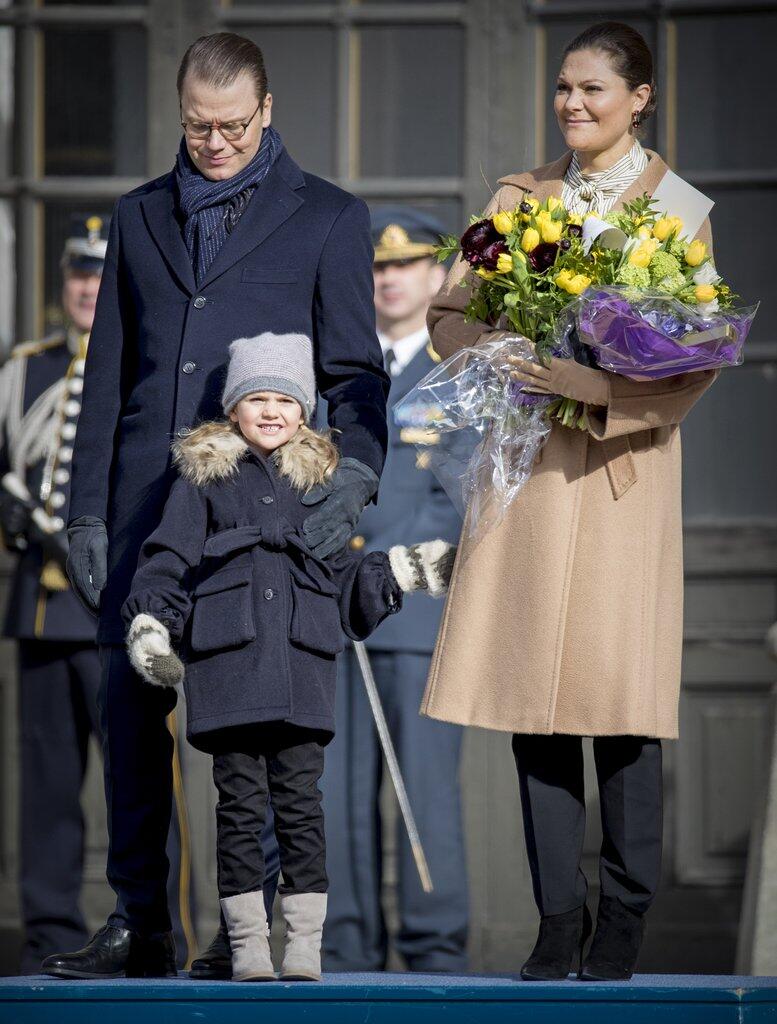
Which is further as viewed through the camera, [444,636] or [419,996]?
[444,636]

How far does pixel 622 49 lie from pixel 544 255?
0.49 m

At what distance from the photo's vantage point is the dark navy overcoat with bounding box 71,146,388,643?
400 cm

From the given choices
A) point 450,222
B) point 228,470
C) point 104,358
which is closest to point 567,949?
point 228,470

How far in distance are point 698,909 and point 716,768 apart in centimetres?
46

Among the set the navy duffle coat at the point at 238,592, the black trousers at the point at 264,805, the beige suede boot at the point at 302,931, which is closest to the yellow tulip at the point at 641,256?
the navy duffle coat at the point at 238,592

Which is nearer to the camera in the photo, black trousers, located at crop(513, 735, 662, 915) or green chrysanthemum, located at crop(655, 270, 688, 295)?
green chrysanthemum, located at crop(655, 270, 688, 295)

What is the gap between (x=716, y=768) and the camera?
6293 millimetres

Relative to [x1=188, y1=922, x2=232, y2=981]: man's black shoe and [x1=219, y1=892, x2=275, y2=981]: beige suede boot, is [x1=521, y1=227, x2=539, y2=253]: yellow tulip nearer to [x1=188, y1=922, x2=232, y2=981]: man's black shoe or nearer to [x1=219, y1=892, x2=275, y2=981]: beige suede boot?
[x1=219, y1=892, x2=275, y2=981]: beige suede boot

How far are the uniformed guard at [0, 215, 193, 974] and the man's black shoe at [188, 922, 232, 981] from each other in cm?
168

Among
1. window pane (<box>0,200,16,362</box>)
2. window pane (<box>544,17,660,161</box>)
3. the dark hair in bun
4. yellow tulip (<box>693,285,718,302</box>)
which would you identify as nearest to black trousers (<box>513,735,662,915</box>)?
yellow tulip (<box>693,285,718,302</box>)

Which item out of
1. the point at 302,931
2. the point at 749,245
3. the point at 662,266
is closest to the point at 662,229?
the point at 662,266

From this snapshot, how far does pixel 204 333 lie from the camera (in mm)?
3996

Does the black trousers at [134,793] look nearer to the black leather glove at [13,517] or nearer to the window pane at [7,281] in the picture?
the black leather glove at [13,517]

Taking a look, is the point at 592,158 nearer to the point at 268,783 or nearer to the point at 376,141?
the point at 268,783
